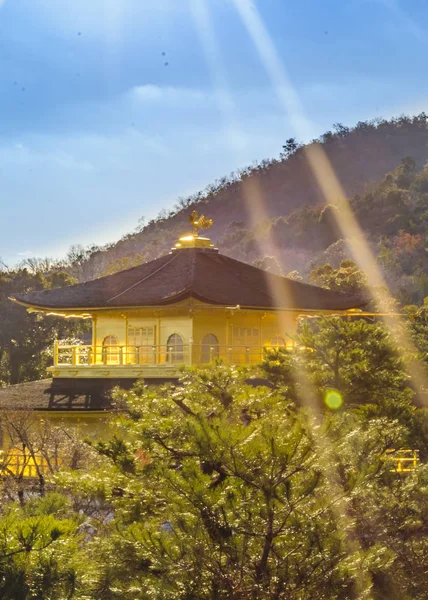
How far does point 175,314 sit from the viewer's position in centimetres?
3206

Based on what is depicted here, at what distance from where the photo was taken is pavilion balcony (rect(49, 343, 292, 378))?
100 ft

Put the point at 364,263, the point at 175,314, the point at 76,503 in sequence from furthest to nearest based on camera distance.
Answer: the point at 364,263
the point at 175,314
the point at 76,503

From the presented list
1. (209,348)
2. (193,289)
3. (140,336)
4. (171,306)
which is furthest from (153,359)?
(193,289)

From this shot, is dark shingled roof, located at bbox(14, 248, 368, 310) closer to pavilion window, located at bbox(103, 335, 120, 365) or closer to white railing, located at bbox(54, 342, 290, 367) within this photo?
white railing, located at bbox(54, 342, 290, 367)

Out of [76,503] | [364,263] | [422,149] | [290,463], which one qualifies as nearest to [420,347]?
[76,503]

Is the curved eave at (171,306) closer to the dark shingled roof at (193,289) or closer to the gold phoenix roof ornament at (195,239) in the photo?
the dark shingled roof at (193,289)

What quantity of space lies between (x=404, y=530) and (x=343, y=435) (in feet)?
12.1

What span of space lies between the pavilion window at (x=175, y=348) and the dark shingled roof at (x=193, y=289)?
155 cm

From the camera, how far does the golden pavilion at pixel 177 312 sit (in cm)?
3089

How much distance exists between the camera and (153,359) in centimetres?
3209

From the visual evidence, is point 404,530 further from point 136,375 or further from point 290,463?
point 136,375

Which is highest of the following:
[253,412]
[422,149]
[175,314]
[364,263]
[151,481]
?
[422,149]

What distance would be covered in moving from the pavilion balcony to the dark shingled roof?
1489 mm

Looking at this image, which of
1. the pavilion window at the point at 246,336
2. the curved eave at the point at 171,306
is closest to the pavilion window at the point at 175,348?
the curved eave at the point at 171,306
